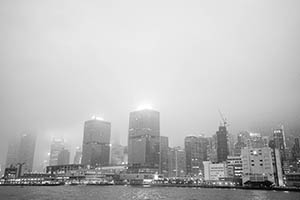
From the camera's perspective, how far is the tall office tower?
7008 inches

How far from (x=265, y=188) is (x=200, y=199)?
71.5 meters

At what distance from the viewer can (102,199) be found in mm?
114750

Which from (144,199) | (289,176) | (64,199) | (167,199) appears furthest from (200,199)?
Result: (289,176)

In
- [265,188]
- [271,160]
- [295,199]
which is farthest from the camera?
[271,160]

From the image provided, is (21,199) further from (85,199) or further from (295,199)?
(295,199)

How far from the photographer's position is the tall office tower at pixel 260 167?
584ft

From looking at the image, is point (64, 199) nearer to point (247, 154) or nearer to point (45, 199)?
point (45, 199)

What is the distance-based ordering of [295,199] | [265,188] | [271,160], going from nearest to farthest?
[295,199] → [265,188] → [271,160]

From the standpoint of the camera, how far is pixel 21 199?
370 ft

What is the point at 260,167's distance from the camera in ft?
600

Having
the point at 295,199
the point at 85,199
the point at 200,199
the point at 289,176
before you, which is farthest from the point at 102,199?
the point at 289,176

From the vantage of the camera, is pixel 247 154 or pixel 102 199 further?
pixel 247 154

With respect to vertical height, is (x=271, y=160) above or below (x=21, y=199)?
above

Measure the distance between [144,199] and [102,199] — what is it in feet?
51.6
